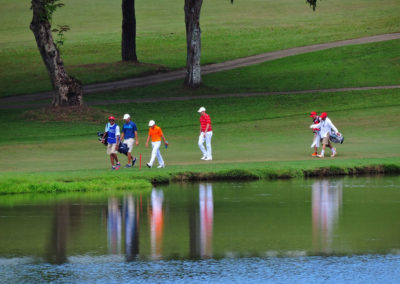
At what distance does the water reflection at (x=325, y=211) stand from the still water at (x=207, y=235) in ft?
0.07

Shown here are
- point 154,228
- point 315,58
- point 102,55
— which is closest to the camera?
point 154,228

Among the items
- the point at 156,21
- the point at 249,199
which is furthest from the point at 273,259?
the point at 156,21

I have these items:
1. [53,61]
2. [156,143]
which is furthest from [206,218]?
[53,61]

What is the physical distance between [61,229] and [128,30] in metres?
46.9

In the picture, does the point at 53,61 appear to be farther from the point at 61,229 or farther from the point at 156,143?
the point at 61,229

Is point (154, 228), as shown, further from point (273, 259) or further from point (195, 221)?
point (273, 259)

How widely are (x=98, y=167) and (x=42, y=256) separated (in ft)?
46.0

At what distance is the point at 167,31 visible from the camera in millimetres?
85625

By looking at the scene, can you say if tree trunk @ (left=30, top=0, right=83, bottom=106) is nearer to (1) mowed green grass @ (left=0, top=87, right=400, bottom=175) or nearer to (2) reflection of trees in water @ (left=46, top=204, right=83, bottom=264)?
(1) mowed green grass @ (left=0, top=87, right=400, bottom=175)

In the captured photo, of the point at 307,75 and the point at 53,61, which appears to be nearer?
→ the point at 53,61

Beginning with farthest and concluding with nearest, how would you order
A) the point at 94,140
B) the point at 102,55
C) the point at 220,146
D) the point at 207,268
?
the point at 102,55
the point at 94,140
the point at 220,146
the point at 207,268

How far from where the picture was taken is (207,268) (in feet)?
44.7

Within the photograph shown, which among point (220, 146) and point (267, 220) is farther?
point (220, 146)

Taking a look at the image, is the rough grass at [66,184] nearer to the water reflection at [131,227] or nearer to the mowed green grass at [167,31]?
the water reflection at [131,227]
